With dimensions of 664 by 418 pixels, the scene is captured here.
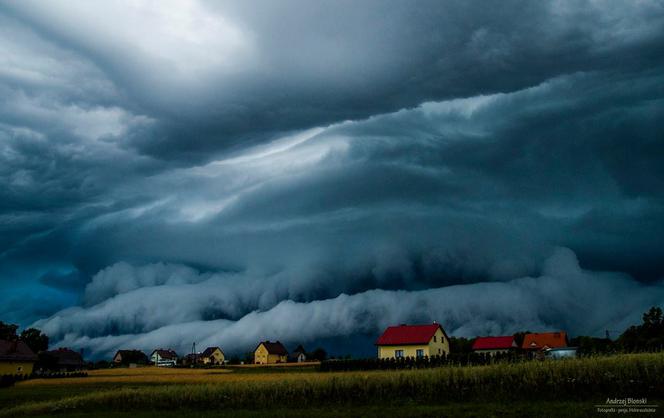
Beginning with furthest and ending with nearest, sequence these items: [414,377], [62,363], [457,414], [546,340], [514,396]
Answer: [62,363], [546,340], [414,377], [514,396], [457,414]

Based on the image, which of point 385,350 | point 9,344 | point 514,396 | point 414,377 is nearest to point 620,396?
point 514,396

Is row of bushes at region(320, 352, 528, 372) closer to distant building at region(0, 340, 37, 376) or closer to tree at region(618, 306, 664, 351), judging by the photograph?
tree at region(618, 306, 664, 351)

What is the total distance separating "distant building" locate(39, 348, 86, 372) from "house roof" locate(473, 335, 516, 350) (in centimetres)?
10579

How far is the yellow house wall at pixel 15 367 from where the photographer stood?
115156 millimetres

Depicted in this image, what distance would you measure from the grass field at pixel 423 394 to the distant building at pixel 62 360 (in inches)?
5309

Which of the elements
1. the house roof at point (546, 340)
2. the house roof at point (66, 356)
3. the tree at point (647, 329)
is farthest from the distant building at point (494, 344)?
the house roof at point (66, 356)

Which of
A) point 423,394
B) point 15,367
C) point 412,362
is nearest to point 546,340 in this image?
point 412,362

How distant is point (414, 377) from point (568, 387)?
886 centimetres

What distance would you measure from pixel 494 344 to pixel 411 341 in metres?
34.4

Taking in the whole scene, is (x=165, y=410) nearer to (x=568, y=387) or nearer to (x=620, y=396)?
(x=568, y=387)

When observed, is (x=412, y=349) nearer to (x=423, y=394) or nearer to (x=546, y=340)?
(x=546, y=340)

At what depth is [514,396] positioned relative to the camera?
31.7 m

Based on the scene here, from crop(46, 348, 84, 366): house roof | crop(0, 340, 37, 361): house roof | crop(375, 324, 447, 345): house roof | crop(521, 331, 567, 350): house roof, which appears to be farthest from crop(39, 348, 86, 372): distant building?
crop(521, 331, 567, 350): house roof

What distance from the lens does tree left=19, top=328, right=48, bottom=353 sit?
165875mm
